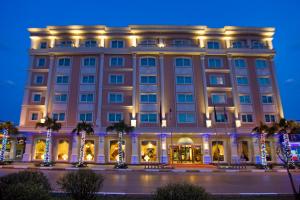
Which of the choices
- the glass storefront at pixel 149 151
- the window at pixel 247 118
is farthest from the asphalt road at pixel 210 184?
the window at pixel 247 118

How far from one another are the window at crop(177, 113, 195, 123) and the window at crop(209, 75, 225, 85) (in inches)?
280

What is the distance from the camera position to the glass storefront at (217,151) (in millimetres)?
39947

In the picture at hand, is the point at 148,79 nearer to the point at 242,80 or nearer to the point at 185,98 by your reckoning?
the point at 185,98

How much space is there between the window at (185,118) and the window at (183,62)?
8841 millimetres

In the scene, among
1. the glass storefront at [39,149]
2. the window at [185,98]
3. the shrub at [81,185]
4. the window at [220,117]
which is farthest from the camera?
the window at [185,98]

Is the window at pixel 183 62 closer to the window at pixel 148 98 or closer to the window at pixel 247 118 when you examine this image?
the window at pixel 148 98

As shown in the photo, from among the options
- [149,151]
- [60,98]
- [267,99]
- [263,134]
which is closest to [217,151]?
[263,134]

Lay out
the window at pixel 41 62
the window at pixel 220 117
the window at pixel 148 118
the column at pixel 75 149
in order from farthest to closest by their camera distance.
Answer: the window at pixel 41 62, the window at pixel 220 117, the window at pixel 148 118, the column at pixel 75 149

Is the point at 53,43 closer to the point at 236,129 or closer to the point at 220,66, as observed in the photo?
the point at 220,66

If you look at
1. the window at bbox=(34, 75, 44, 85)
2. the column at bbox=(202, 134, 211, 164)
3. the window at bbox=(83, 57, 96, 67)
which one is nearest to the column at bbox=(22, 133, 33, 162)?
the window at bbox=(34, 75, 44, 85)

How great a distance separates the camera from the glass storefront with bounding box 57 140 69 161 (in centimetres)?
3947

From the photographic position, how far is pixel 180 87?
42531 millimetres

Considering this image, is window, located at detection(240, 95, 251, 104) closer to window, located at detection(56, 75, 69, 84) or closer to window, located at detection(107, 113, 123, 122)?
window, located at detection(107, 113, 123, 122)

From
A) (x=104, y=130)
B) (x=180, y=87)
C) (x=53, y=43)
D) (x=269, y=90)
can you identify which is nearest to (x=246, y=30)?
(x=269, y=90)
